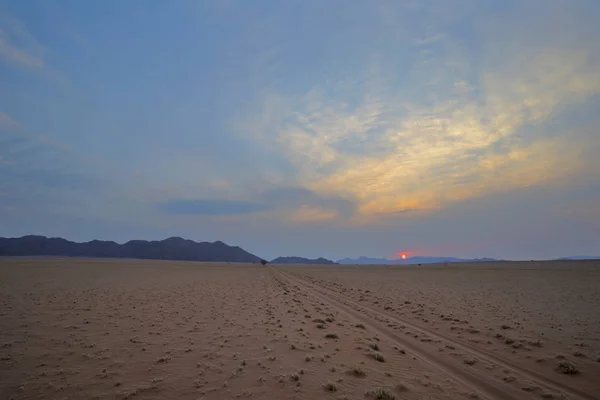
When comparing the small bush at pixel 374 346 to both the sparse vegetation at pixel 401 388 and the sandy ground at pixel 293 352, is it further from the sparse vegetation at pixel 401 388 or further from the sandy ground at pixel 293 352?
the sparse vegetation at pixel 401 388

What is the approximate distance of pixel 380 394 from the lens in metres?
7.24

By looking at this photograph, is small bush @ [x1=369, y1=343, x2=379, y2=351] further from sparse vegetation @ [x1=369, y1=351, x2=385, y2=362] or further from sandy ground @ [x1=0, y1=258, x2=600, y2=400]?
sparse vegetation @ [x1=369, y1=351, x2=385, y2=362]

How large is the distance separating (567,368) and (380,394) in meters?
6.61

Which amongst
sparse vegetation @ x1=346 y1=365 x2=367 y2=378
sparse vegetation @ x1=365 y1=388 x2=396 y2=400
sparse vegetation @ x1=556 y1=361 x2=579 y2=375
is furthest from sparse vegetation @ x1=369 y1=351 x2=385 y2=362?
sparse vegetation @ x1=556 y1=361 x2=579 y2=375

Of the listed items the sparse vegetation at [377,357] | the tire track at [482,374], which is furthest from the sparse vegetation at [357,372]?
the tire track at [482,374]

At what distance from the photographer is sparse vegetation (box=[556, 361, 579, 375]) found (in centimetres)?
893

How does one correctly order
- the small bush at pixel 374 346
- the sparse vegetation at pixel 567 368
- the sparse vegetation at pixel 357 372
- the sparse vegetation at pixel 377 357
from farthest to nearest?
1. the small bush at pixel 374 346
2. the sparse vegetation at pixel 377 357
3. the sparse vegetation at pixel 567 368
4. the sparse vegetation at pixel 357 372

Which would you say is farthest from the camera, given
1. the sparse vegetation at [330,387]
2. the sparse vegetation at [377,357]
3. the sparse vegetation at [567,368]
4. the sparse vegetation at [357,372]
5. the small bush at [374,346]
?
the small bush at [374,346]

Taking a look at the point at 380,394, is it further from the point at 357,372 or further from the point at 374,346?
the point at 374,346

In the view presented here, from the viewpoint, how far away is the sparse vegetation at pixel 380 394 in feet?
23.5

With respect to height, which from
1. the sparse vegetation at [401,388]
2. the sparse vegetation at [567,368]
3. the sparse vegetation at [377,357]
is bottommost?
the sparse vegetation at [401,388]

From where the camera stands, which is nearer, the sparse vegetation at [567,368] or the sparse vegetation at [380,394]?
the sparse vegetation at [380,394]

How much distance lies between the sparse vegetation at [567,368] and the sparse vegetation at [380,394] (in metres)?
6.20

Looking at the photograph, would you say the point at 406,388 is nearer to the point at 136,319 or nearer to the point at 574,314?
the point at 136,319
